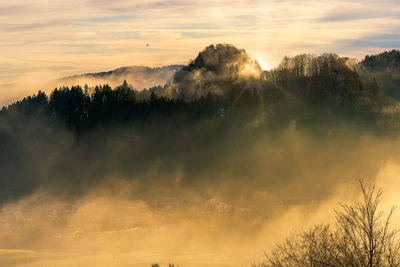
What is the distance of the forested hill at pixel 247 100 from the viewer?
427ft

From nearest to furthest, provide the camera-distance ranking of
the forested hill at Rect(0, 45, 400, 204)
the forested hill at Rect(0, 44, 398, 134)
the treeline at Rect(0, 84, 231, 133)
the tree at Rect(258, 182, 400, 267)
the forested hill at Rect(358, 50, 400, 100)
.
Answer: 1. the tree at Rect(258, 182, 400, 267)
2. the forested hill at Rect(0, 45, 400, 204)
3. the forested hill at Rect(0, 44, 398, 134)
4. the treeline at Rect(0, 84, 231, 133)
5. the forested hill at Rect(358, 50, 400, 100)

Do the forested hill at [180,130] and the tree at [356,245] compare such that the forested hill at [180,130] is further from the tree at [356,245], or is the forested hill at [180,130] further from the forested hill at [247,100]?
the tree at [356,245]

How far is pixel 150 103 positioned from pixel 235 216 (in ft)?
119

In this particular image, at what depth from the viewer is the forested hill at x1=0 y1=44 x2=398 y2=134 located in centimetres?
13000

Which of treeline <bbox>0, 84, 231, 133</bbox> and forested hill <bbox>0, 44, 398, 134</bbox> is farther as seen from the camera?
treeline <bbox>0, 84, 231, 133</bbox>

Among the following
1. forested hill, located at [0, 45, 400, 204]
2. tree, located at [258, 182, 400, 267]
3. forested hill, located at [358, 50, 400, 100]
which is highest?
forested hill, located at [358, 50, 400, 100]

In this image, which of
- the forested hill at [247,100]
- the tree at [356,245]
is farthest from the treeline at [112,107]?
the tree at [356,245]

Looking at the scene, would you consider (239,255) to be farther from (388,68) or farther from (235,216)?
(388,68)

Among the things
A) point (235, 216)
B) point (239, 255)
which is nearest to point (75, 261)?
point (239, 255)

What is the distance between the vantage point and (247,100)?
5172 inches

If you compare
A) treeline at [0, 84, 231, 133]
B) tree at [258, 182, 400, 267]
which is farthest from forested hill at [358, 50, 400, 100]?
tree at [258, 182, 400, 267]

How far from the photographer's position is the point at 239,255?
90375 millimetres

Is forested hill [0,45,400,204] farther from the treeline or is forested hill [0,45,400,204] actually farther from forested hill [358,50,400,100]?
forested hill [358,50,400,100]

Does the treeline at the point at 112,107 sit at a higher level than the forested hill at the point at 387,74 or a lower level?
lower
